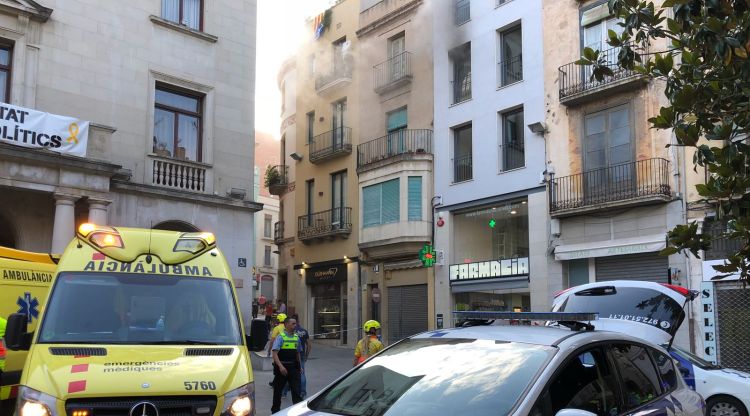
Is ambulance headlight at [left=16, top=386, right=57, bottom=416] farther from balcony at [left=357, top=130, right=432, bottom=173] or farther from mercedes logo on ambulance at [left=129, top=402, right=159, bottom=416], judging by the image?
balcony at [left=357, top=130, right=432, bottom=173]

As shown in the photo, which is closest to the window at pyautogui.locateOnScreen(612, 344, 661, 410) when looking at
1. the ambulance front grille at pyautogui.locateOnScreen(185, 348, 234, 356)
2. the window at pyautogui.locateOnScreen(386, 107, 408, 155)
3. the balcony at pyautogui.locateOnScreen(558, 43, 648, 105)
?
the ambulance front grille at pyautogui.locateOnScreen(185, 348, 234, 356)

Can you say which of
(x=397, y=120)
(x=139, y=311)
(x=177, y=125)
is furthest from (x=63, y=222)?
(x=397, y=120)

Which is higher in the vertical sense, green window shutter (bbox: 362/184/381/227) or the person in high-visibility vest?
green window shutter (bbox: 362/184/381/227)

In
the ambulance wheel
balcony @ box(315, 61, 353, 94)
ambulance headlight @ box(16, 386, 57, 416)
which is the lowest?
the ambulance wheel

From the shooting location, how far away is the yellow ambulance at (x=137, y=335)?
17.6 feet

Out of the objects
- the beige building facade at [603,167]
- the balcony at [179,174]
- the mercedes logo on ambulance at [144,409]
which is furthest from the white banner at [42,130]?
the beige building facade at [603,167]

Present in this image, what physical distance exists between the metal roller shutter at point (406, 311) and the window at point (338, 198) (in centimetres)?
413

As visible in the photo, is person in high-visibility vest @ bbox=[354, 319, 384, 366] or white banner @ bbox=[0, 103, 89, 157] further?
white banner @ bbox=[0, 103, 89, 157]

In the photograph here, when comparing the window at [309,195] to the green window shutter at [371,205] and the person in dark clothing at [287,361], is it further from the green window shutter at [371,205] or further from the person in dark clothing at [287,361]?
the person in dark clothing at [287,361]

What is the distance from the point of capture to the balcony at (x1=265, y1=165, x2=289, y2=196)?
34.3 m

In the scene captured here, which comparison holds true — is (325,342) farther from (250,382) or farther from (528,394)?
(528,394)

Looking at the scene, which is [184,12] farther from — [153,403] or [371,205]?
[153,403]

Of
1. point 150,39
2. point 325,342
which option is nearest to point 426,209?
point 325,342

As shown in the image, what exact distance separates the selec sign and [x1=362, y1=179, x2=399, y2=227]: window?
3.17 meters
